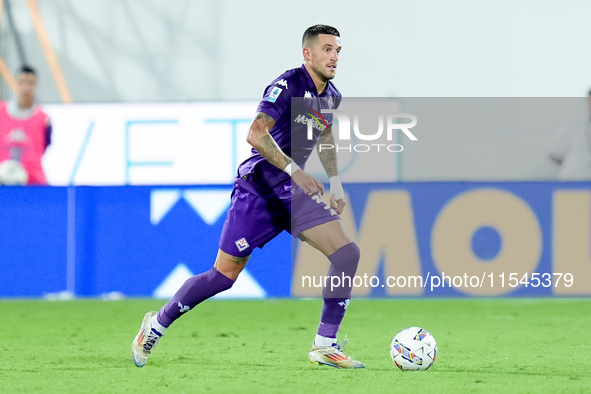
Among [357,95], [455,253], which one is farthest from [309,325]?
[357,95]

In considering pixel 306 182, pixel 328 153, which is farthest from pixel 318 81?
pixel 306 182

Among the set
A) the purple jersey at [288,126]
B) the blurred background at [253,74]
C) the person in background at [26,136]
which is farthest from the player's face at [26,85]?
the purple jersey at [288,126]

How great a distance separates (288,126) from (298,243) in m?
3.82

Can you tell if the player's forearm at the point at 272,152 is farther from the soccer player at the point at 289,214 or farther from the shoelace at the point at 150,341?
the shoelace at the point at 150,341

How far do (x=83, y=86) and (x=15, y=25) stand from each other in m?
1.39

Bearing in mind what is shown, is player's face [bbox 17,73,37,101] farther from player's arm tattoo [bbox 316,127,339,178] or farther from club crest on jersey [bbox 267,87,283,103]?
club crest on jersey [bbox 267,87,283,103]

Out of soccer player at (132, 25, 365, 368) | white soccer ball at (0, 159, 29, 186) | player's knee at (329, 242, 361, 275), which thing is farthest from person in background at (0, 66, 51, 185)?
player's knee at (329, 242, 361, 275)

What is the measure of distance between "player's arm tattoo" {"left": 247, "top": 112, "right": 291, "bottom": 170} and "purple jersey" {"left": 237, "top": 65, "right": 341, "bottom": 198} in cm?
7

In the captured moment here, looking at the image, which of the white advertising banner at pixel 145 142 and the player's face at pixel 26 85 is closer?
the player's face at pixel 26 85

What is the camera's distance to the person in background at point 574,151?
10188mm

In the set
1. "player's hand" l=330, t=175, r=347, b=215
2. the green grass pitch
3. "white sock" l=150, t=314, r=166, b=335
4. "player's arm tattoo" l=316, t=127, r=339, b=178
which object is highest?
"player's arm tattoo" l=316, t=127, r=339, b=178

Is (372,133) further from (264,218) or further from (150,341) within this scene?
(150,341)

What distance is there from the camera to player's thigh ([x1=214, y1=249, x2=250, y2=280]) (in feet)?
16.0

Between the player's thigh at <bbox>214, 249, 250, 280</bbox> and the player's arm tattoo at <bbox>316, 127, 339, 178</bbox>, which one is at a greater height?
the player's arm tattoo at <bbox>316, 127, 339, 178</bbox>
